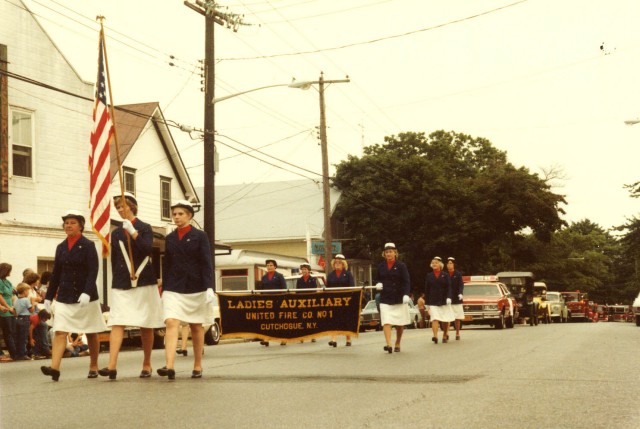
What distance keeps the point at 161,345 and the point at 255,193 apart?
40998 mm

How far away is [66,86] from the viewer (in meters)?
29.7

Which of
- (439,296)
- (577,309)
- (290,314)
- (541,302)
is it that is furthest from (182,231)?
(577,309)

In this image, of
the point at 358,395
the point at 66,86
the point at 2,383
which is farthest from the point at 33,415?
the point at 66,86

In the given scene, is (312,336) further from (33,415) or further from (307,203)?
(307,203)

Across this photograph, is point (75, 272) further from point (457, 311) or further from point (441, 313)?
point (457, 311)

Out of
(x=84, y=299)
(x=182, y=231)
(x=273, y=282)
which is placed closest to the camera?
(x=84, y=299)

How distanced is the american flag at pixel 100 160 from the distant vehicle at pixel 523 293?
1221 inches

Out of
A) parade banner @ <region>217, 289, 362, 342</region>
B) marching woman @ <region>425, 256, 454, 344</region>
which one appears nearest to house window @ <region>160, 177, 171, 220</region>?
marching woman @ <region>425, 256, 454, 344</region>

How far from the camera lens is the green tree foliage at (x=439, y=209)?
5656cm

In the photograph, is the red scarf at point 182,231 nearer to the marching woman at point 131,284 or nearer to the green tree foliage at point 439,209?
the marching woman at point 131,284

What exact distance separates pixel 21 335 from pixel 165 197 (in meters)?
19.4

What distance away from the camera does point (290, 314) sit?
18.9 meters

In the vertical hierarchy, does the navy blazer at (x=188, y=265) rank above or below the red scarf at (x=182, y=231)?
below

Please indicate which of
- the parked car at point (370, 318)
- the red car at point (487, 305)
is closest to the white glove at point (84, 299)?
the red car at point (487, 305)
